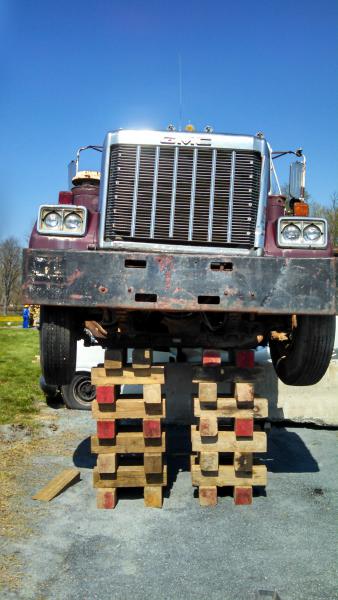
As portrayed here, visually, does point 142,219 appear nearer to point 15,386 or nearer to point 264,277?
point 264,277

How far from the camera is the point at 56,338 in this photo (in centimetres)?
422

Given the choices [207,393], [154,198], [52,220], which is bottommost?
[207,393]

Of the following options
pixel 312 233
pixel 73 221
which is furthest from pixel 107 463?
pixel 312 233

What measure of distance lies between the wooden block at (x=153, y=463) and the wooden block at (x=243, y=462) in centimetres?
60

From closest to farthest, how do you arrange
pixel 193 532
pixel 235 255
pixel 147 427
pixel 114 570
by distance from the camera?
pixel 114 570
pixel 193 532
pixel 235 255
pixel 147 427

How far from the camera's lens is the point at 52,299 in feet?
12.7

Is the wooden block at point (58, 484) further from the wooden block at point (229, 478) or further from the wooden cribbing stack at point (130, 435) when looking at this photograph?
the wooden block at point (229, 478)

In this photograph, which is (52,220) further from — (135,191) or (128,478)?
(128,478)

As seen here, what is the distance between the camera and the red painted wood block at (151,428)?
14.3 feet

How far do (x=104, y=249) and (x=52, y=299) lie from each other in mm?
590

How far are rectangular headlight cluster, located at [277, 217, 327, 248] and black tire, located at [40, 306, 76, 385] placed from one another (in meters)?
1.75

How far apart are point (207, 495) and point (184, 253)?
6.25 feet

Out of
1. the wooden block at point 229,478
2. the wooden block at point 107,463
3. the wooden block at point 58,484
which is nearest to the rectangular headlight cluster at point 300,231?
the wooden block at point 229,478

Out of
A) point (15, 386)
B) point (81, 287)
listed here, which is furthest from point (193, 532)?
point (15, 386)
